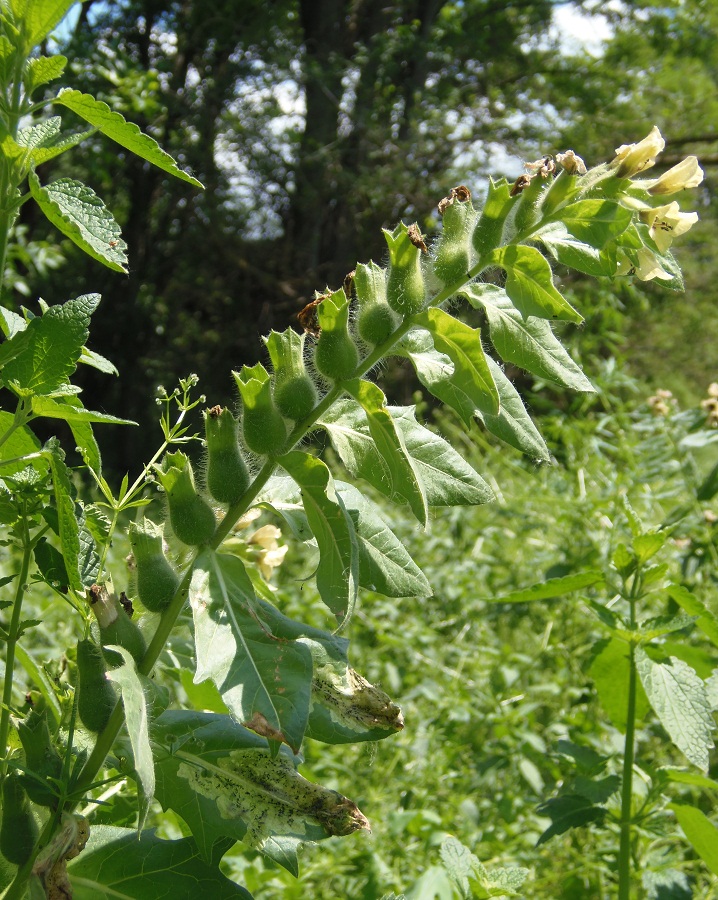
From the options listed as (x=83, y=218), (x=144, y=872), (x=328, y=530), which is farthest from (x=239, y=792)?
(x=83, y=218)

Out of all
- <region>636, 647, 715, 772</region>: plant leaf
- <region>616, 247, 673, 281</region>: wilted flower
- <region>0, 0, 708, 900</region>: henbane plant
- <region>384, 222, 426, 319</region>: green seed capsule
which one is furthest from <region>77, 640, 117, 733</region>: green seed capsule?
<region>636, 647, 715, 772</region>: plant leaf

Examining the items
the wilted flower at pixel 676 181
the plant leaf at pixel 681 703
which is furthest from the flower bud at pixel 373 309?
the plant leaf at pixel 681 703

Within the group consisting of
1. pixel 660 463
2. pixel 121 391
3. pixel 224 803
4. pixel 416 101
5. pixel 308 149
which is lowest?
pixel 121 391

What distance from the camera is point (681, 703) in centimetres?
103

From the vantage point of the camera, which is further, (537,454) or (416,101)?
(416,101)

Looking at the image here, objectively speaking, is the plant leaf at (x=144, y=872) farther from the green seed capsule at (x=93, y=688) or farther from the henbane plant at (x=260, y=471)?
the green seed capsule at (x=93, y=688)

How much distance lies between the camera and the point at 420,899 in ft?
3.68

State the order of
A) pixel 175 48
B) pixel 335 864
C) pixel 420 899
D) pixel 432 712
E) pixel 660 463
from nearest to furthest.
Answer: pixel 420 899 < pixel 335 864 < pixel 432 712 < pixel 660 463 < pixel 175 48

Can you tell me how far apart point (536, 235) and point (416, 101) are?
305 inches

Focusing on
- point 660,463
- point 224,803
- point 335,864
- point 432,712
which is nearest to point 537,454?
point 224,803

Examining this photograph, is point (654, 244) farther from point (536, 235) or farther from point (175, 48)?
point (175, 48)

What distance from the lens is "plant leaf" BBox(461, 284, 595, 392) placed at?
0.65 m

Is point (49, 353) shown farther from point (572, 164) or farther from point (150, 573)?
point (572, 164)

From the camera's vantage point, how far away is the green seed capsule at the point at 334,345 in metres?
0.63
